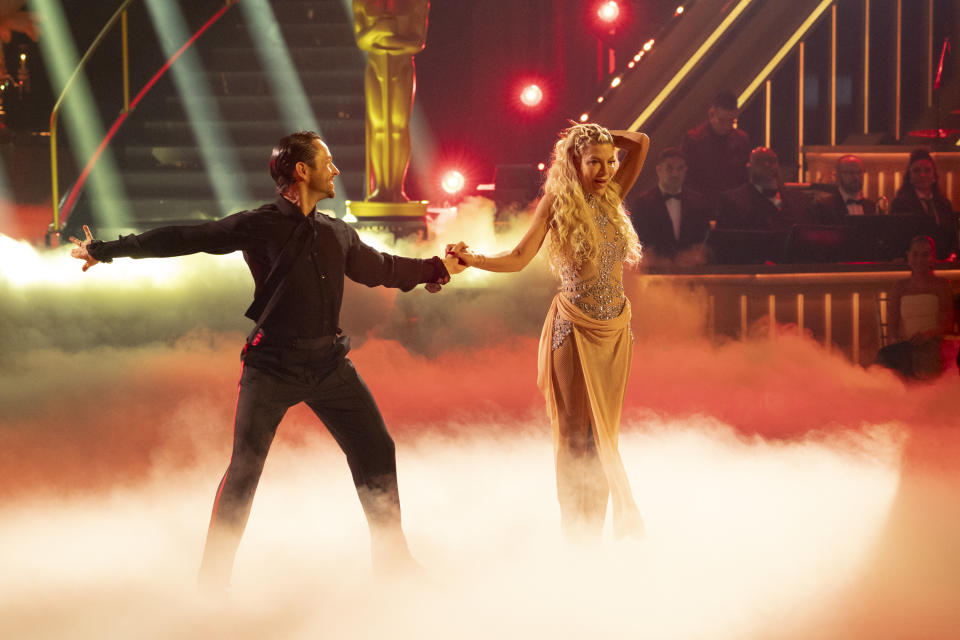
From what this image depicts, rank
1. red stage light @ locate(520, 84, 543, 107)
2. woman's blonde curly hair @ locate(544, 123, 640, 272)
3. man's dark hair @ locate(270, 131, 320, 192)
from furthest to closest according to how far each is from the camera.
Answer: red stage light @ locate(520, 84, 543, 107)
woman's blonde curly hair @ locate(544, 123, 640, 272)
man's dark hair @ locate(270, 131, 320, 192)

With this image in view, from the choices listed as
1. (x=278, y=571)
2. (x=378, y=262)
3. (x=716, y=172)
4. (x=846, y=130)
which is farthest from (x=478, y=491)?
(x=846, y=130)

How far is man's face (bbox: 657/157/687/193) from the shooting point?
678cm

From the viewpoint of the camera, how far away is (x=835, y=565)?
10.0ft

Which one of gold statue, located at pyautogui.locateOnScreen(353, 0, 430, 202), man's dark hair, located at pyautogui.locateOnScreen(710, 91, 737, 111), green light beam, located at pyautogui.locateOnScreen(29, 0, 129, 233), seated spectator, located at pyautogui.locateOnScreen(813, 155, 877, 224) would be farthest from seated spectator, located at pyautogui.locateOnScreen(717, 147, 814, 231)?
green light beam, located at pyautogui.locateOnScreen(29, 0, 129, 233)

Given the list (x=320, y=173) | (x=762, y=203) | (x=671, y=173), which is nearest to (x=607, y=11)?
(x=671, y=173)

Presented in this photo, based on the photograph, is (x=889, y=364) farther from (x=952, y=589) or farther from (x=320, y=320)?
(x=320, y=320)

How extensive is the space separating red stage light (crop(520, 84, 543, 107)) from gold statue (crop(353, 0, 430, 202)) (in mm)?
1813

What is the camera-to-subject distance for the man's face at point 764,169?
705 centimetres

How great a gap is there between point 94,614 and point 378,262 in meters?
1.32

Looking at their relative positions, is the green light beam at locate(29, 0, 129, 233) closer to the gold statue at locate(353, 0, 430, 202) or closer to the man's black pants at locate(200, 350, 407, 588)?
the gold statue at locate(353, 0, 430, 202)

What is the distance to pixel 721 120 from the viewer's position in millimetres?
7262

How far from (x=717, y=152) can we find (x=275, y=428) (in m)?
5.34

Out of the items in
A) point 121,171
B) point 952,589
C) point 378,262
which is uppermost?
point 121,171

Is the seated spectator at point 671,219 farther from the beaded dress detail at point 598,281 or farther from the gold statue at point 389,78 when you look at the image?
the beaded dress detail at point 598,281
